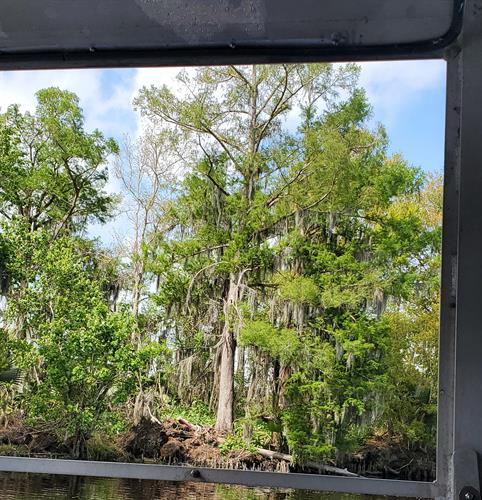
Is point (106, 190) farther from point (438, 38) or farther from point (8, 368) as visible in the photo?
point (438, 38)

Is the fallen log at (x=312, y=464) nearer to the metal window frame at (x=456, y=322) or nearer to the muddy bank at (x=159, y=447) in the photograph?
the muddy bank at (x=159, y=447)

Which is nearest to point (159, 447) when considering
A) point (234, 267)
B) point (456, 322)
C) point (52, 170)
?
point (234, 267)

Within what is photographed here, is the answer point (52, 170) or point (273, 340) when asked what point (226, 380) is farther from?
point (52, 170)

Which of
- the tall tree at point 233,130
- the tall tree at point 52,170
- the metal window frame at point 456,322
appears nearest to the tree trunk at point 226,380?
the tall tree at point 233,130

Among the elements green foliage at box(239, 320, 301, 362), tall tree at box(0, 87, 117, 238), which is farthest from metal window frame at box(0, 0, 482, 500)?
tall tree at box(0, 87, 117, 238)

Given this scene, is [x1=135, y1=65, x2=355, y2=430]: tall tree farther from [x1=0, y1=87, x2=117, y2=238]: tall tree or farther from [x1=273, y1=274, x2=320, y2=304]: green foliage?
[x1=0, y1=87, x2=117, y2=238]: tall tree

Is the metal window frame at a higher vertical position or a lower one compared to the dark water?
higher

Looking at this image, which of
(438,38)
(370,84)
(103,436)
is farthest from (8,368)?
(438,38)
